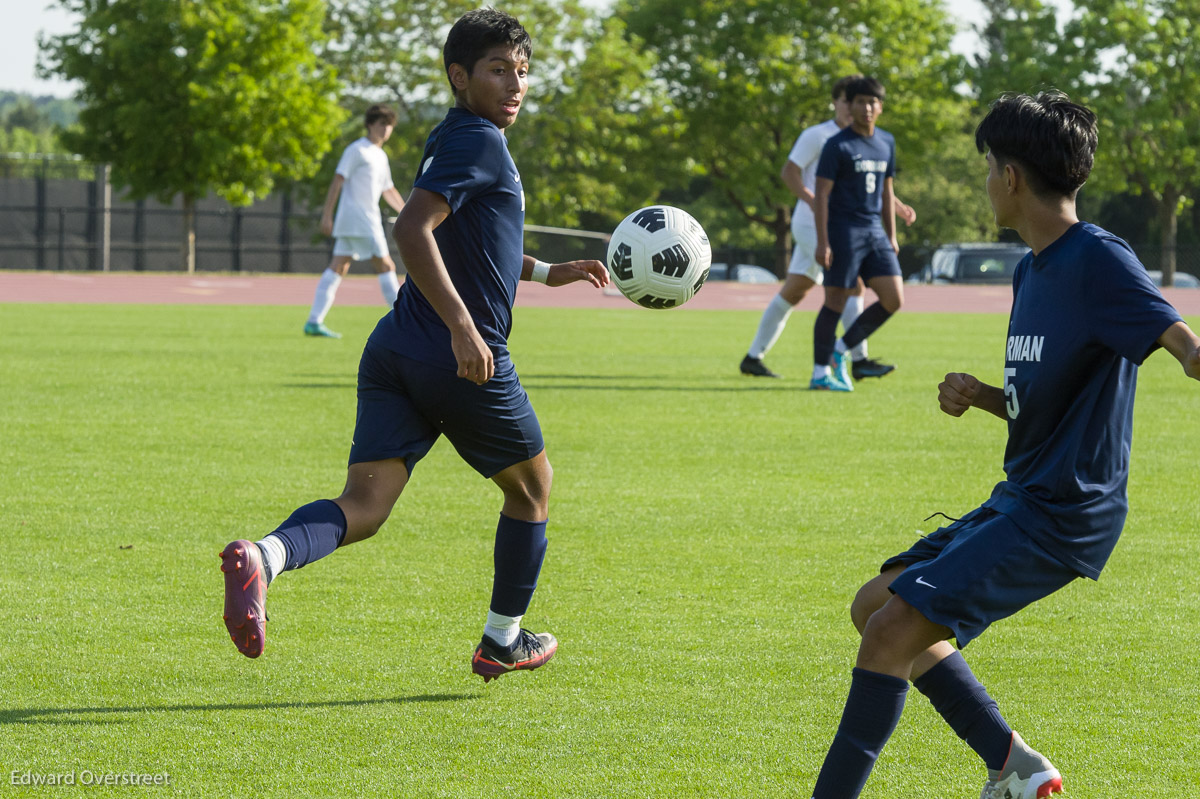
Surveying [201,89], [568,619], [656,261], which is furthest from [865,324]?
[201,89]

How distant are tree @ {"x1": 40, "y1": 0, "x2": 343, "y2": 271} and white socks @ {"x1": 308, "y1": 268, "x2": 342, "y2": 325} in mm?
26588

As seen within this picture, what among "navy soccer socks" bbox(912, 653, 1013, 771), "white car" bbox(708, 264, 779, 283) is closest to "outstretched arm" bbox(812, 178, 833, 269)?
"navy soccer socks" bbox(912, 653, 1013, 771)

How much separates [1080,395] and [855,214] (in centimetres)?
841

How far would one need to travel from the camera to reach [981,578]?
2811 millimetres

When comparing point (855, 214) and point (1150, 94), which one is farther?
point (1150, 94)

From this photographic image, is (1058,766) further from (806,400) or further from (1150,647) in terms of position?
(806,400)

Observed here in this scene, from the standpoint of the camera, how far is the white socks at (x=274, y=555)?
357 centimetres

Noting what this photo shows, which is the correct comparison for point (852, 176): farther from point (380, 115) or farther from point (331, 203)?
point (331, 203)

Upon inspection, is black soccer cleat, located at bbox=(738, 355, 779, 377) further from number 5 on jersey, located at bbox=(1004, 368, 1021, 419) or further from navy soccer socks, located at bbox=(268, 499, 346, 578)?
number 5 on jersey, located at bbox=(1004, 368, 1021, 419)

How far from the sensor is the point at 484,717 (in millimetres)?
3709

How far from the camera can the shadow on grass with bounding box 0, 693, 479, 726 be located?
3572 mm

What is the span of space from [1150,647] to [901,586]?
189cm

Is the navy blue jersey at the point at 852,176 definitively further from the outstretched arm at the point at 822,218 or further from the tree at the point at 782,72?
the tree at the point at 782,72

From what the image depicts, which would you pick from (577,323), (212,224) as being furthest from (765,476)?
(212,224)
